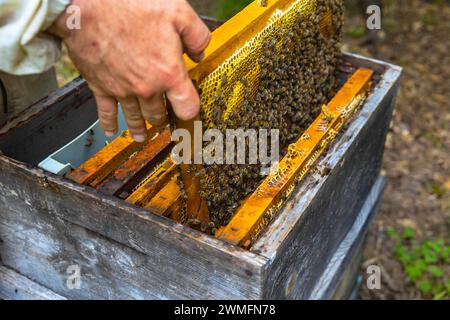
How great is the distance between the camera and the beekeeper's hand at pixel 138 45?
3.86ft

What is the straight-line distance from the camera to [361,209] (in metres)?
2.39

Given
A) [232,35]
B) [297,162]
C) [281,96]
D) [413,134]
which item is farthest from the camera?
[413,134]

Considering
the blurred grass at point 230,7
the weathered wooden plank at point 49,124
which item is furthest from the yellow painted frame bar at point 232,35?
the blurred grass at point 230,7

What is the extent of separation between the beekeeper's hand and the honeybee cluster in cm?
22

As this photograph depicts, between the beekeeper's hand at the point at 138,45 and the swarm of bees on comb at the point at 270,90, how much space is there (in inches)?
6.9

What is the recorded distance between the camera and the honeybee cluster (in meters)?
1.60

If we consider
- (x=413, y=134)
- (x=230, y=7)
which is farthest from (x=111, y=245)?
(x=230, y=7)

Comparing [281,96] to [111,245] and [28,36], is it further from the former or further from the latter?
[28,36]

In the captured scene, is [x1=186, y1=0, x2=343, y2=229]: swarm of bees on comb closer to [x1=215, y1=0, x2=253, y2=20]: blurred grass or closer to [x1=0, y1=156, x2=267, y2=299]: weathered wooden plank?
[x1=0, y1=156, x2=267, y2=299]: weathered wooden plank

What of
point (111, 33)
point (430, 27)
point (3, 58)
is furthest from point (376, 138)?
point (430, 27)

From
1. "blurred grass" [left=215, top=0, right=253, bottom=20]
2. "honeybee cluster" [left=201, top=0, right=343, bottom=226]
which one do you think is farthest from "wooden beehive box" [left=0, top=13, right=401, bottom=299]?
"blurred grass" [left=215, top=0, right=253, bottom=20]

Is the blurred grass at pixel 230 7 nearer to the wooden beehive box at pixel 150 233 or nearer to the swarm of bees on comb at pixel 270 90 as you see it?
the wooden beehive box at pixel 150 233

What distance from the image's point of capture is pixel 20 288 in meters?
1.99

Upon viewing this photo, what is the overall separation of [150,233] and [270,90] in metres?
0.62
